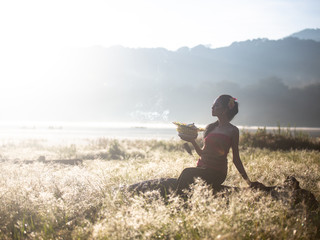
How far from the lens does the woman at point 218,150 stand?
502 cm

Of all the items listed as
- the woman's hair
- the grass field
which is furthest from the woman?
the grass field

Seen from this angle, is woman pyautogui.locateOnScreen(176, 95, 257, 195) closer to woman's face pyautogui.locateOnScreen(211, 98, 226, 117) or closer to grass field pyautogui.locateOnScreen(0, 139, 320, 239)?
woman's face pyautogui.locateOnScreen(211, 98, 226, 117)

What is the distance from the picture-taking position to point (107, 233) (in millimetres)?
3166

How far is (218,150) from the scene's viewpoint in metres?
5.07

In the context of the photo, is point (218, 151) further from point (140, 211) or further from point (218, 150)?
point (140, 211)

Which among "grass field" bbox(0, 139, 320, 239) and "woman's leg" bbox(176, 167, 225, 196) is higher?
"woman's leg" bbox(176, 167, 225, 196)

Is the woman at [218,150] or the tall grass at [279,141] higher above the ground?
the woman at [218,150]

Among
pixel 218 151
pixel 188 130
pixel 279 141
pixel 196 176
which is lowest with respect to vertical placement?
pixel 279 141

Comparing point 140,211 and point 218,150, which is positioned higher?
point 218,150

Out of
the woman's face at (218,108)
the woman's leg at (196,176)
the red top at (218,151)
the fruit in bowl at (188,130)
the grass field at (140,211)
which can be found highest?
the woman's face at (218,108)

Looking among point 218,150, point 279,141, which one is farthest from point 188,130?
point 279,141

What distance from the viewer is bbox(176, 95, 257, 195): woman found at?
502 centimetres

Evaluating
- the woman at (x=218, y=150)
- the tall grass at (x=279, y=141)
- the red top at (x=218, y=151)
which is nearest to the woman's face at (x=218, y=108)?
the woman at (x=218, y=150)

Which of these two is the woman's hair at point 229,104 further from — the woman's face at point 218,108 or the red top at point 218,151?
the red top at point 218,151
